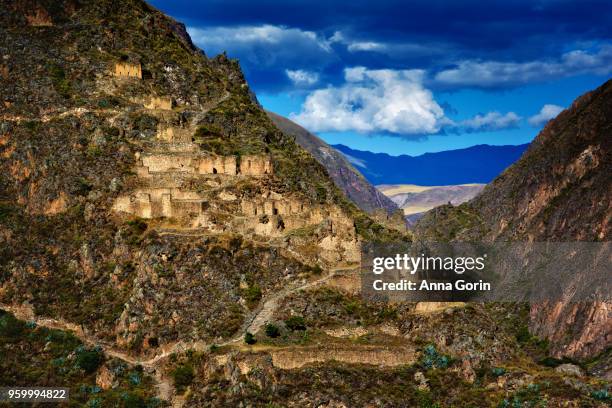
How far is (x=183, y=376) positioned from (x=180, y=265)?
46.4ft

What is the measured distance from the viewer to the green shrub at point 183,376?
79062 millimetres

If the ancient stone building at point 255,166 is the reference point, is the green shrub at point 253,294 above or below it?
below

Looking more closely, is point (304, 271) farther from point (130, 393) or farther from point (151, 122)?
point (151, 122)

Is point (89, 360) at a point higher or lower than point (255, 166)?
lower

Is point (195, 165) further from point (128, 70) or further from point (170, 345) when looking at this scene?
point (170, 345)

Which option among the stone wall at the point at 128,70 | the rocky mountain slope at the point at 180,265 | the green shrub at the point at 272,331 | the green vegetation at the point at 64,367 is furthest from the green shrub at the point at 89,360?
the stone wall at the point at 128,70

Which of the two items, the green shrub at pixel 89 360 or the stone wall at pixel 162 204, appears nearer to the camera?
the green shrub at pixel 89 360

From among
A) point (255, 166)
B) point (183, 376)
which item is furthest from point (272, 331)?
point (255, 166)

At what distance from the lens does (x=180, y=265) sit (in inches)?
3588

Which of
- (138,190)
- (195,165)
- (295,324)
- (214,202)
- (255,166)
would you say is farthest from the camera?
(255,166)

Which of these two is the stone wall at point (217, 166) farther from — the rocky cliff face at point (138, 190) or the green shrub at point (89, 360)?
the green shrub at point (89, 360)

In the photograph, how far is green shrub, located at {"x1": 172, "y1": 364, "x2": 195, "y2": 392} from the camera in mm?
79062

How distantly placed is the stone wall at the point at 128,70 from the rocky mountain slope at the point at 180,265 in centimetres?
88

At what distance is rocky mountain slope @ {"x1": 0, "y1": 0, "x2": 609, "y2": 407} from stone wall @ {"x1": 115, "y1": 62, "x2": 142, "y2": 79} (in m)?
0.88
